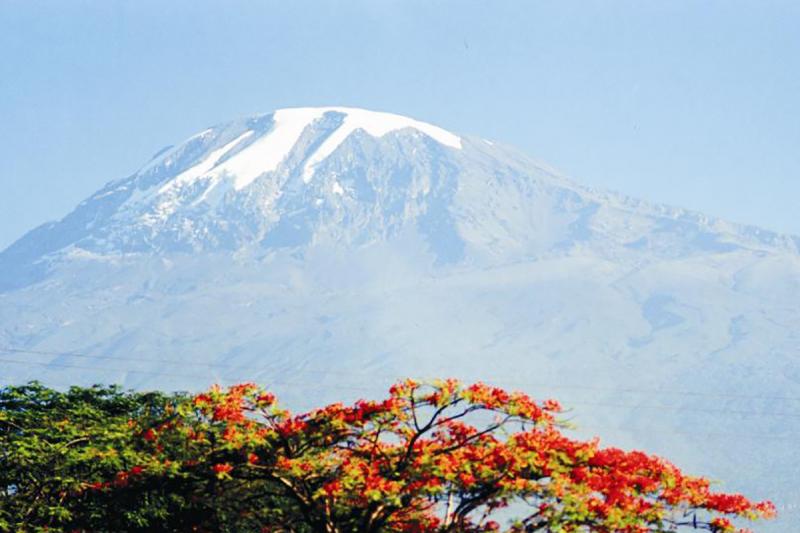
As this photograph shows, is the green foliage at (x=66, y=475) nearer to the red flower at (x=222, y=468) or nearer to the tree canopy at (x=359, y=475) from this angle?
the tree canopy at (x=359, y=475)

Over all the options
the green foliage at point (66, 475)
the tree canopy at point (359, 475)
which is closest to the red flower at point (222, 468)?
the tree canopy at point (359, 475)

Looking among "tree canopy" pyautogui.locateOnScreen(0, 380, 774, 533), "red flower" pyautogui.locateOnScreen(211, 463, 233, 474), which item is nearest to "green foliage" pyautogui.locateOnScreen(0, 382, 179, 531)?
"tree canopy" pyautogui.locateOnScreen(0, 380, 774, 533)

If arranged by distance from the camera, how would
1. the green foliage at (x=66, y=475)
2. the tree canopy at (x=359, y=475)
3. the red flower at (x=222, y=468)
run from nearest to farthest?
the tree canopy at (x=359, y=475)
the red flower at (x=222, y=468)
the green foliage at (x=66, y=475)

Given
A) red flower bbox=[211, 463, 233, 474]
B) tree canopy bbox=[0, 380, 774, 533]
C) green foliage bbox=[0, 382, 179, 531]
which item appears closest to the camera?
tree canopy bbox=[0, 380, 774, 533]

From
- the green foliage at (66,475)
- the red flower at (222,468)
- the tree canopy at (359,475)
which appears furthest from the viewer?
the green foliage at (66,475)

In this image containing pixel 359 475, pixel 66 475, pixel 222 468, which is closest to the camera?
pixel 359 475

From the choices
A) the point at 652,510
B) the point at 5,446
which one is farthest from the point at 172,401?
the point at 652,510

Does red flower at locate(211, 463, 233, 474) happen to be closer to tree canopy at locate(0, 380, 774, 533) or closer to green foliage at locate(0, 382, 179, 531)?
tree canopy at locate(0, 380, 774, 533)

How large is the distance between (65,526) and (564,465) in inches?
352

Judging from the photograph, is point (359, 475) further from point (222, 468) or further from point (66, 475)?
point (66, 475)

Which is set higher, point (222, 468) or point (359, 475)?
point (222, 468)

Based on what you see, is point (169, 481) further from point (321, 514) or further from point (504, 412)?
point (504, 412)

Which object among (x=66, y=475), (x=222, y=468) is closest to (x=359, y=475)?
(x=222, y=468)

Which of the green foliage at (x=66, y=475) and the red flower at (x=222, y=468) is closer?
the red flower at (x=222, y=468)
